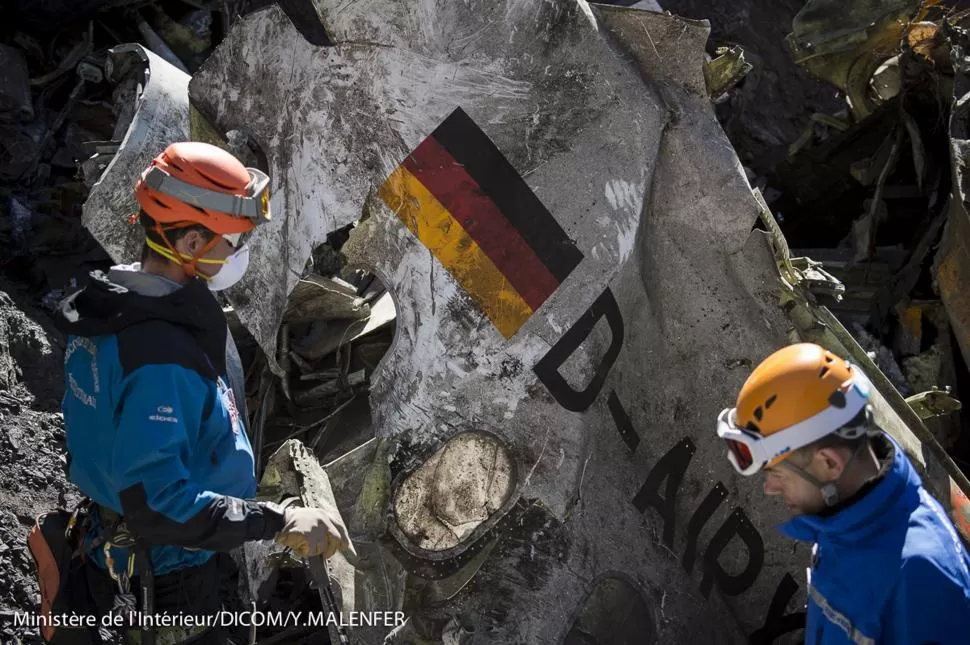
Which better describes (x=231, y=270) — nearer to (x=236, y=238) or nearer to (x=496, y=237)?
(x=236, y=238)

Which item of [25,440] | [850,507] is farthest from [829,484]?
[25,440]

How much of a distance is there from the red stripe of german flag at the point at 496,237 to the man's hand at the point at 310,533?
3.83 ft

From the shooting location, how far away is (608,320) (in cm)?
347

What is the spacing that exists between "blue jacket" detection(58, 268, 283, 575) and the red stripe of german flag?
1.14 m

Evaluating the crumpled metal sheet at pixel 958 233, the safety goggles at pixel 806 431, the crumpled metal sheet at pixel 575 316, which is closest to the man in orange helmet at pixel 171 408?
the crumpled metal sheet at pixel 575 316

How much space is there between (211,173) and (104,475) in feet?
2.65

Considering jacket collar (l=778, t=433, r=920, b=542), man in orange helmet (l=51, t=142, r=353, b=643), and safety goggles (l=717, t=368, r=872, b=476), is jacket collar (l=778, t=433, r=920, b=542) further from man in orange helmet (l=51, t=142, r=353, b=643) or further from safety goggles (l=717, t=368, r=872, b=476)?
man in orange helmet (l=51, t=142, r=353, b=643)

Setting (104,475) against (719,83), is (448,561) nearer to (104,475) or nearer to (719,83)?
(104,475)

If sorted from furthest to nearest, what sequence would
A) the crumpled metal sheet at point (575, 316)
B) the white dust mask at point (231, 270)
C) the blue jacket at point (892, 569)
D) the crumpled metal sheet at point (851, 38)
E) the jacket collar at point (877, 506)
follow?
the crumpled metal sheet at point (851, 38), the crumpled metal sheet at point (575, 316), the white dust mask at point (231, 270), the jacket collar at point (877, 506), the blue jacket at point (892, 569)

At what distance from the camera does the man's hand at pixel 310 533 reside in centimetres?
244

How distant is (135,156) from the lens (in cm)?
369

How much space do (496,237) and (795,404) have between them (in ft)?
5.04

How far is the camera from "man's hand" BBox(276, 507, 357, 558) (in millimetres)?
2436

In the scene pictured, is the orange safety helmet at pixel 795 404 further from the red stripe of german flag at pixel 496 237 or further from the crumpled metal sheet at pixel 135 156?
the crumpled metal sheet at pixel 135 156
